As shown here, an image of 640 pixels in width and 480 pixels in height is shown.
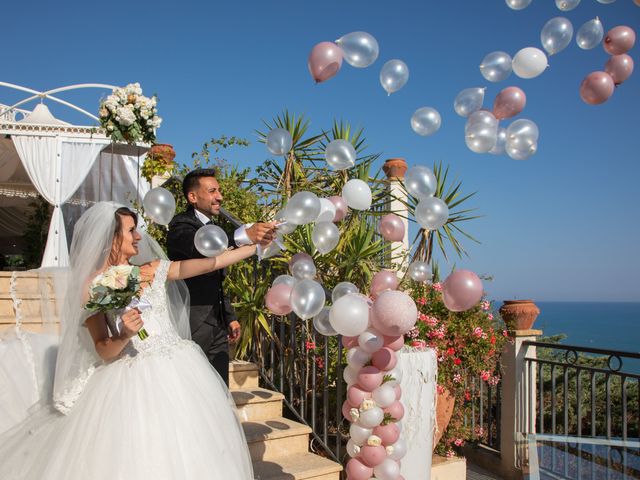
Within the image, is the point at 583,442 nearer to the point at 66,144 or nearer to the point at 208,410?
the point at 208,410

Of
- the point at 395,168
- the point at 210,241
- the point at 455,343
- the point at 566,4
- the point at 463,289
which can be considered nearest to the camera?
the point at 210,241

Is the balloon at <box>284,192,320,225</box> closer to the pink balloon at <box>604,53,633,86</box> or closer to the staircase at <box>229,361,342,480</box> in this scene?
the staircase at <box>229,361,342,480</box>

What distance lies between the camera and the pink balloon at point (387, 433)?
10.1 feet

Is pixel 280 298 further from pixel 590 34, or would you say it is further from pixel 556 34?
pixel 590 34

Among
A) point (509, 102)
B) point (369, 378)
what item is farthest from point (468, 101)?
point (369, 378)

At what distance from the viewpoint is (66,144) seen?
29.2 ft

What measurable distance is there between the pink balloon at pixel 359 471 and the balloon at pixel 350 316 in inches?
33.3

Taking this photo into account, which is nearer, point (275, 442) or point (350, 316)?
point (350, 316)

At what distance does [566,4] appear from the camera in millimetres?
3359

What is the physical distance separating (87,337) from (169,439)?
0.67 m

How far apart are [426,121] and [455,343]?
7.28ft

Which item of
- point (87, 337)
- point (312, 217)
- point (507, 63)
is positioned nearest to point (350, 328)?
point (312, 217)

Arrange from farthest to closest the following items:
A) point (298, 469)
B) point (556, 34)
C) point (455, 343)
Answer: point (455, 343) → point (298, 469) → point (556, 34)

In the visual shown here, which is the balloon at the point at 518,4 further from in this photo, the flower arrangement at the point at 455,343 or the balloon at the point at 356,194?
the flower arrangement at the point at 455,343
